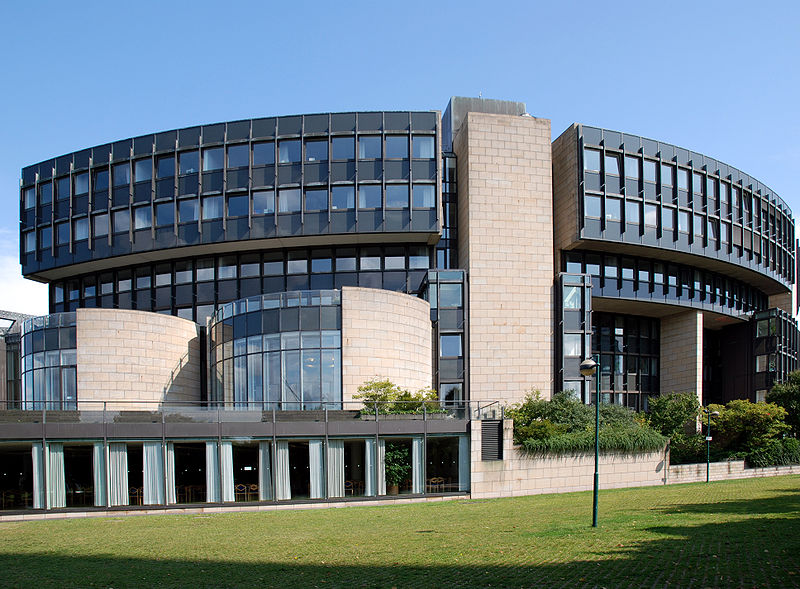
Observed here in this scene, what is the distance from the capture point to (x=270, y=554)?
17453 millimetres

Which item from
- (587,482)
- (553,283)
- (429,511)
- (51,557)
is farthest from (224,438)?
(553,283)

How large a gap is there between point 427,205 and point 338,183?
5973 millimetres

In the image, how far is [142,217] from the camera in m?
51.2

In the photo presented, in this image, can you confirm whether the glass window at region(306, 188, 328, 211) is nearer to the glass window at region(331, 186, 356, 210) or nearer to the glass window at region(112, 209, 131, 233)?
the glass window at region(331, 186, 356, 210)

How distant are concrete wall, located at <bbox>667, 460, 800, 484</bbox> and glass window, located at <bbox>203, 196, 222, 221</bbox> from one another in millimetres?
31786

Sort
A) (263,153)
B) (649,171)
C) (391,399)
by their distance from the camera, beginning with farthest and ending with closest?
(649,171), (263,153), (391,399)

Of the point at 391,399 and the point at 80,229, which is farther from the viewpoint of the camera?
the point at 80,229

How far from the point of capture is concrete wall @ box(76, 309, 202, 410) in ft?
140

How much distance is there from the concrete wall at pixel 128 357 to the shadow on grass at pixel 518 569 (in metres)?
26.2

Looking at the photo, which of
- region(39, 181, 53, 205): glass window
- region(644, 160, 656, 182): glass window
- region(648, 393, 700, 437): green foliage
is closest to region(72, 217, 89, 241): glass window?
region(39, 181, 53, 205): glass window

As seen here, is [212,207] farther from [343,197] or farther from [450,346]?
[450,346]

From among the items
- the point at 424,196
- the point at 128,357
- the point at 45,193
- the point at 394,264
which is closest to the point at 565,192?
the point at 424,196

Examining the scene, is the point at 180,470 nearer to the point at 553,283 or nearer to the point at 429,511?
the point at 429,511

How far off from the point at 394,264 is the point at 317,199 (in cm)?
682
